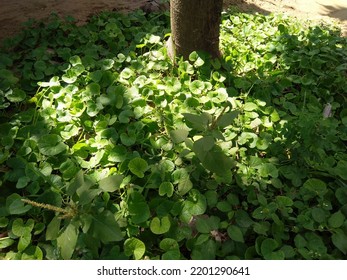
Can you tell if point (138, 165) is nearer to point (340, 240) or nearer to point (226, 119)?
point (226, 119)

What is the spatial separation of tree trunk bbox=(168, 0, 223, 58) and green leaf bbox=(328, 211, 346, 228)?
1600 millimetres

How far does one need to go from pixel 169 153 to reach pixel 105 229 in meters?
0.67

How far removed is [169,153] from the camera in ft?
6.57

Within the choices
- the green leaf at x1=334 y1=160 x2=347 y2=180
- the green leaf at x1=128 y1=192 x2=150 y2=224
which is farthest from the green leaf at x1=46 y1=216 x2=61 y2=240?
the green leaf at x1=334 y1=160 x2=347 y2=180

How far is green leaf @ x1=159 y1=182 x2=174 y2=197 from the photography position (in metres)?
1.78

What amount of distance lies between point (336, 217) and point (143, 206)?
1008 mm

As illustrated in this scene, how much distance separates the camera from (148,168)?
6.23 feet

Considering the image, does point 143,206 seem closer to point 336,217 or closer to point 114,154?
point 114,154

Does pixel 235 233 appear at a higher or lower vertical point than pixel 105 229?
lower

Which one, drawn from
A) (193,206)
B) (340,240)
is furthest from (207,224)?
(340,240)

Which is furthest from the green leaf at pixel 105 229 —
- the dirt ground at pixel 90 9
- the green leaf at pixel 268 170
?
the dirt ground at pixel 90 9

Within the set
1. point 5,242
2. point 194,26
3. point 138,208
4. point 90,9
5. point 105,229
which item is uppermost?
point 194,26

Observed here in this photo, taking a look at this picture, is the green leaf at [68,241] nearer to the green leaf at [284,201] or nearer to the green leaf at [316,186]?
the green leaf at [284,201]

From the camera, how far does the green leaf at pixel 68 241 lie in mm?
1446
